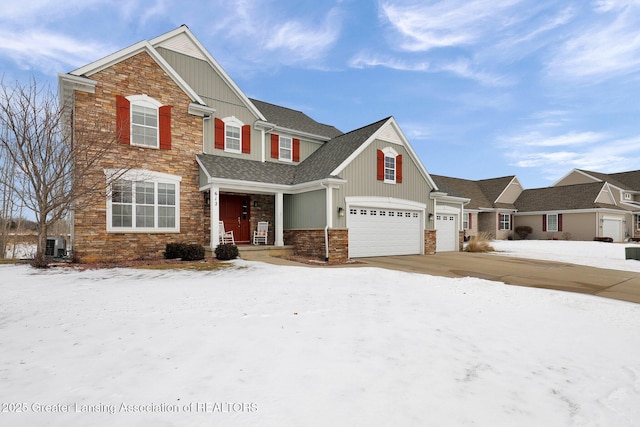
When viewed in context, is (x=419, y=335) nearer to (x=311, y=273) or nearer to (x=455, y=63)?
(x=311, y=273)

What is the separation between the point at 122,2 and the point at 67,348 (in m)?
12.3

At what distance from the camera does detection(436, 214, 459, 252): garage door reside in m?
18.7

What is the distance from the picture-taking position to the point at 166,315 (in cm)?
525

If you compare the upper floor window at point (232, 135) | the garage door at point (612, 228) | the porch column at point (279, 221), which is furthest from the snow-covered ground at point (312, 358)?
the garage door at point (612, 228)

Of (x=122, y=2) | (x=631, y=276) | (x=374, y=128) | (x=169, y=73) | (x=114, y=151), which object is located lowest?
(x=631, y=276)

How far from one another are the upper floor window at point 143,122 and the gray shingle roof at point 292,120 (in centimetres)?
558

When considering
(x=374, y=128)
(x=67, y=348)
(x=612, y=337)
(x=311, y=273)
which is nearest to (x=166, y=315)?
(x=67, y=348)

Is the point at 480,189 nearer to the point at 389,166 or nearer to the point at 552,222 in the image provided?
the point at 552,222

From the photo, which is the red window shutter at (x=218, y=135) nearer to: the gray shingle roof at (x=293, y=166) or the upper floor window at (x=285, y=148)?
the gray shingle roof at (x=293, y=166)

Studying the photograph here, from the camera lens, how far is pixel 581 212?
92.4 feet

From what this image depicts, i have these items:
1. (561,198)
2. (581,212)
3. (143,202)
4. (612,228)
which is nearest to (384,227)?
(143,202)

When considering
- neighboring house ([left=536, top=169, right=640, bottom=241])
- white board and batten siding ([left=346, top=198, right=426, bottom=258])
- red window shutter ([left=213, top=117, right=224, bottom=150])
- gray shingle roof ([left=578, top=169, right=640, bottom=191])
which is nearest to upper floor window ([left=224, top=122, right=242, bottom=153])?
red window shutter ([left=213, top=117, right=224, bottom=150])

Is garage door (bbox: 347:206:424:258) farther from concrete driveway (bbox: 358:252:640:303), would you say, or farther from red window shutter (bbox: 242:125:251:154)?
red window shutter (bbox: 242:125:251:154)

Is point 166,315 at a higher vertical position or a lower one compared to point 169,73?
lower
